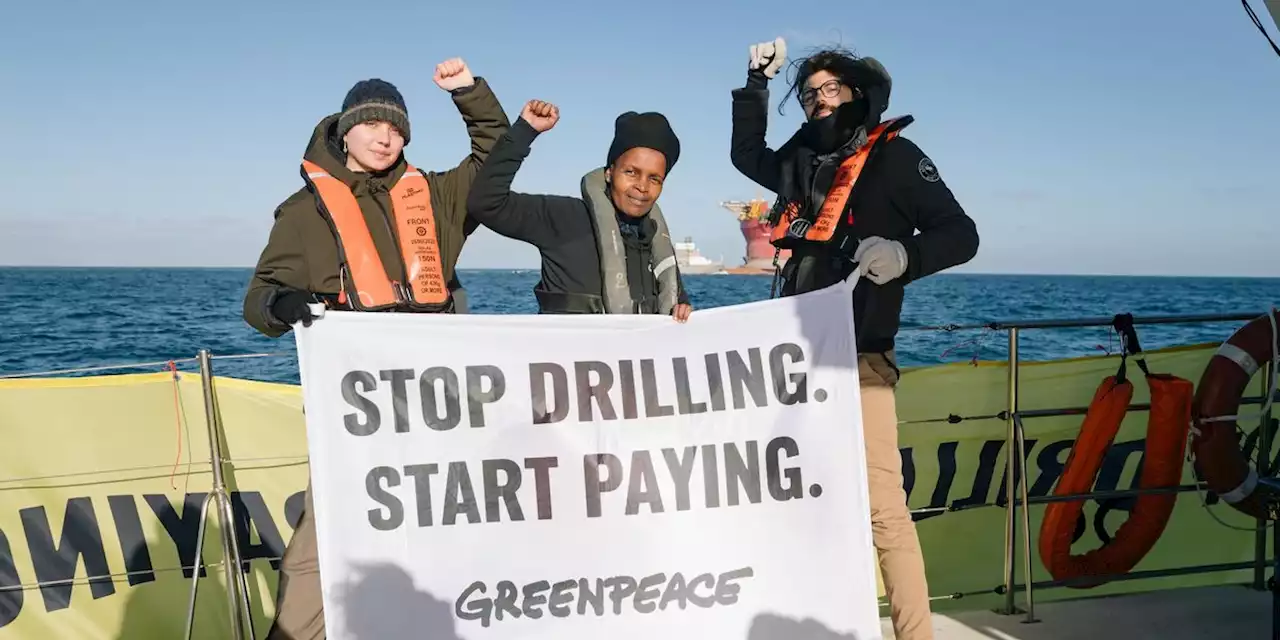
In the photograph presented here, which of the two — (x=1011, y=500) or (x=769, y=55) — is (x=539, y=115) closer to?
(x=769, y=55)

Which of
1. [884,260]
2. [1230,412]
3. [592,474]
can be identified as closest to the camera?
[884,260]

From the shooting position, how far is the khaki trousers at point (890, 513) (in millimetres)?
3012

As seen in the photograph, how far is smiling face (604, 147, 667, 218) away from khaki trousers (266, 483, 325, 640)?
4.59ft

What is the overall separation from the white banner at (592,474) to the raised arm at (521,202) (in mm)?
332

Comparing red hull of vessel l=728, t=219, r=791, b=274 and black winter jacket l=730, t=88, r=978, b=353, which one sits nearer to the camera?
black winter jacket l=730, t=88, r=978, b=353

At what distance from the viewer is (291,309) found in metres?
2.73

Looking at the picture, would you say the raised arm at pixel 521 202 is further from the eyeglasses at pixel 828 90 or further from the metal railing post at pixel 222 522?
the metal railing post at pixel 222 522

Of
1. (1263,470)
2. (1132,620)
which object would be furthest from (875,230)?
(1263,470)

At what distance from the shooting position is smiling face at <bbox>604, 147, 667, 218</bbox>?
3.07 meters

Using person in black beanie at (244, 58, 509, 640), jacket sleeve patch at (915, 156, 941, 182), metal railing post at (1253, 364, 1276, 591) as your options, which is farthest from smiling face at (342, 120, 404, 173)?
metal railing post at (1253, 364, 1276, 591)

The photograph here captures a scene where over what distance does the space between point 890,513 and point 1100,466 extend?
1632 mm

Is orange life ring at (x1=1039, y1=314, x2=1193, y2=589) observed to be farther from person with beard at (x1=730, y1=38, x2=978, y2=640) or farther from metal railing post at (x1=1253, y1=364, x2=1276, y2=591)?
person with beard at (x1=730, y1=38, x2=978, y2=640)

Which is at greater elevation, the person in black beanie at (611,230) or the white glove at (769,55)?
the white glove at (769,55)

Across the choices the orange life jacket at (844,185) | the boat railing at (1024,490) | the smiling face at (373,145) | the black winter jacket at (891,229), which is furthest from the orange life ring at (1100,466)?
Result: the smiling face at (373,145)
